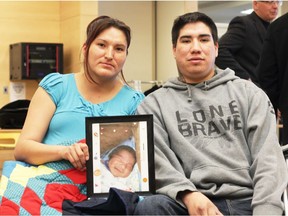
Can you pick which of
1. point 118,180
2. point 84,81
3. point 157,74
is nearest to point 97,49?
point 84,81

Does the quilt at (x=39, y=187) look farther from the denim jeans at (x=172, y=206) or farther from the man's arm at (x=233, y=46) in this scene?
the man's arm at (x=233, y=46)

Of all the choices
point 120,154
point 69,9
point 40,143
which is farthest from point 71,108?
point 69,9

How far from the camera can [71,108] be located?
2045 millimetres

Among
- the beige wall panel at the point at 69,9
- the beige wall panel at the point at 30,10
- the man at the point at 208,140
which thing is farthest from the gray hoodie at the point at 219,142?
the beige wall panel at the point at 30,10

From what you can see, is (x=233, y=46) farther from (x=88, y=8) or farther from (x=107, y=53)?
(x=88, y=8)

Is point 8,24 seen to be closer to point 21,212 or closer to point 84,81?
point 84,81

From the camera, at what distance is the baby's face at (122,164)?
1853 mm

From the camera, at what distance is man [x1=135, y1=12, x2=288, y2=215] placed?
1.81 m

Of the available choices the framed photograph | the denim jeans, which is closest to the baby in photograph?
the framed photograph

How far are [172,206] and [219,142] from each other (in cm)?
31

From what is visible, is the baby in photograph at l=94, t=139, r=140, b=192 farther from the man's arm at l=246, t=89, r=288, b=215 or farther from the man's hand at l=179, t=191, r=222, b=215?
the man's arm at l=246, t=89, r=288, b=215

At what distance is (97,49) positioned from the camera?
6.84 ft

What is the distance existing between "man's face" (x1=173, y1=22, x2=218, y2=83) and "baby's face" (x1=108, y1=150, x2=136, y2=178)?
446mm

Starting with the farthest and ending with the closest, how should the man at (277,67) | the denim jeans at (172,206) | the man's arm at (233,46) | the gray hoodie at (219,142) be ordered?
the man's arm at (233,46), the man at (277,67), the gray hoodie at (219,142), the denim jeans at (172,206)
